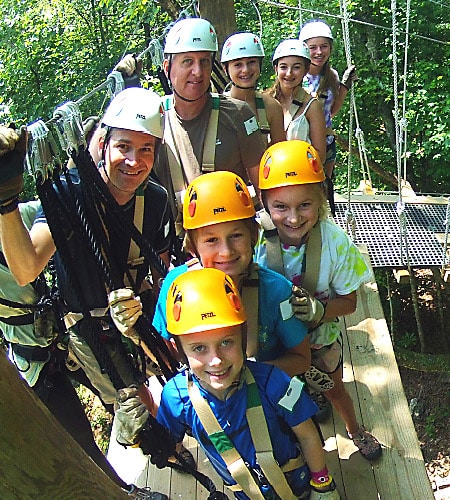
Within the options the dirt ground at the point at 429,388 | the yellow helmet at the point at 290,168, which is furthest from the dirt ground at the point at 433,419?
the yellow helmet at the point at 290,168

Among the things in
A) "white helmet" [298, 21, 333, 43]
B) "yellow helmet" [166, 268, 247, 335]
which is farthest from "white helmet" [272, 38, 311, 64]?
"yellow helmet" [166, 268, 247, 335]

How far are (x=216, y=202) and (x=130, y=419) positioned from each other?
0.69 m

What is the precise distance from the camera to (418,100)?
277 inches

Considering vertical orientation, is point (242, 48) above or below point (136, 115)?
above

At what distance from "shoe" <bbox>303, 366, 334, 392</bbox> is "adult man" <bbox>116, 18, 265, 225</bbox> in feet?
3.05

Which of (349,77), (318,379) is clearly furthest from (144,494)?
(349,77)

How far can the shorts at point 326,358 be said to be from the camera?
2129mm

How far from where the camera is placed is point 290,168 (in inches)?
75.4

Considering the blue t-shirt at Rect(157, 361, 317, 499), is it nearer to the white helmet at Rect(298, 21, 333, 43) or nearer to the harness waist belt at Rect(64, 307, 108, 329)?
the harness waist belt at Rect(64, 307, 108, 329)

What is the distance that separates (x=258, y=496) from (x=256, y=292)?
1.89 ft

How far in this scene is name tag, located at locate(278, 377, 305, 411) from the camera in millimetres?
1575

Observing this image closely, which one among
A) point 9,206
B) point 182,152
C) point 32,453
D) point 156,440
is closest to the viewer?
point 32,453

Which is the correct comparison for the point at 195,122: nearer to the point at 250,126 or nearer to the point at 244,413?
the point at 250,126

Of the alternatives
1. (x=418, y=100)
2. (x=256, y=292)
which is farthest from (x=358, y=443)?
(x=418, y=100)
